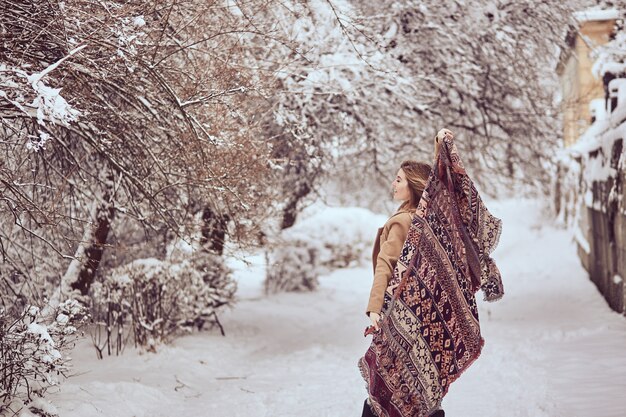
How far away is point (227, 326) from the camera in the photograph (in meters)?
9.70

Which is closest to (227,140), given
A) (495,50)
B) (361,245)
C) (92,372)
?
(92,372)

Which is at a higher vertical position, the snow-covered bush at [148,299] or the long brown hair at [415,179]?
the long brown hair at [415,179]

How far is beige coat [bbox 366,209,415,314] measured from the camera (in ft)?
12.5

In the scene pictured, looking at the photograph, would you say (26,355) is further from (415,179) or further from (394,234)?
(415,179)

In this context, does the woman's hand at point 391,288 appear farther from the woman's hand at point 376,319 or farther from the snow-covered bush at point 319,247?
the snow-covered bush at point 319,247

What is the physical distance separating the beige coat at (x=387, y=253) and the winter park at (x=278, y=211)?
1cm

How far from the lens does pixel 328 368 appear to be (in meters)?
7.48

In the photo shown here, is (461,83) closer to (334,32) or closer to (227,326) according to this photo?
(334,32)

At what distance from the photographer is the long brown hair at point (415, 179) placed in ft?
13.5

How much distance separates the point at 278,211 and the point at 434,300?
4456mm

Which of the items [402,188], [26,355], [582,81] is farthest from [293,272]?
[402,188]

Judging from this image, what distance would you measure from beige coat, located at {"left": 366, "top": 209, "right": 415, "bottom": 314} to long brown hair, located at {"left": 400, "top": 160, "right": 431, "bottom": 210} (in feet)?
0.33

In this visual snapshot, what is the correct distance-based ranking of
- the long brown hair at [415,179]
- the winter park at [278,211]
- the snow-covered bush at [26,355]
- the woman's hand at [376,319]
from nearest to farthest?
the woman's hand at [376,319]
the winter park at [278,211]
the long brown hair at [415,179]
the snow-covered bush at [26,355]

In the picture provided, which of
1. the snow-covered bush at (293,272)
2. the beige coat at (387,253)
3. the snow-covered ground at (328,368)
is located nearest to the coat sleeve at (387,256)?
the beige coat at (387,253)
